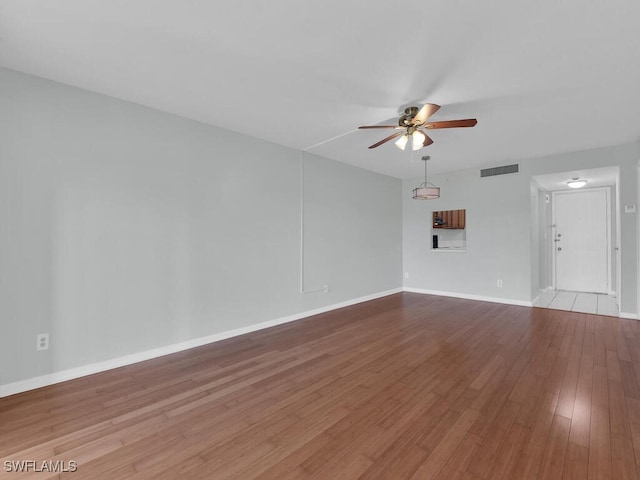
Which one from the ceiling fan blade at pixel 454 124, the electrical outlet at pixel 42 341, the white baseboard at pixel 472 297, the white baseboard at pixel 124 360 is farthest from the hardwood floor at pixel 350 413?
the ceiling fan blade at pixel 454 124

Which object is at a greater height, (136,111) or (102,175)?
(136,111)

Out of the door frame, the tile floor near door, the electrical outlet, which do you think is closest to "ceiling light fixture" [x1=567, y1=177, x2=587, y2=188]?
the door frame

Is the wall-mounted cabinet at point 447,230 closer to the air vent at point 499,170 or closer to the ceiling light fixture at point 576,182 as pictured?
the air vent at point 499,170

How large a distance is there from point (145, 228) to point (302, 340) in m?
2.18

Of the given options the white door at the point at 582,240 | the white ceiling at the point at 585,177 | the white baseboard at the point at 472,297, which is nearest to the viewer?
the white ceiling at the point at 585,177

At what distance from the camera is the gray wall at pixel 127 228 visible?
2.40 m

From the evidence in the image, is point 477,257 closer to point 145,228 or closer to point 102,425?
point 145,228

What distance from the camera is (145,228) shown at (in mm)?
3016

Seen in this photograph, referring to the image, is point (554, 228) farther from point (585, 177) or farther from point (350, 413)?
point (350, 413)

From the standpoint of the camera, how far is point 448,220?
264 inches

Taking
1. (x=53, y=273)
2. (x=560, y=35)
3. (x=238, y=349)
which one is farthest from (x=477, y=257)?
(x=53, y=273)

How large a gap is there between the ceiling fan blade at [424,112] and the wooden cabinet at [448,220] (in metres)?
4.17

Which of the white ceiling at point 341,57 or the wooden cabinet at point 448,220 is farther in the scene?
the wooden cabinet at point 448,220

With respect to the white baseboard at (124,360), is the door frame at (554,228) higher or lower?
higher
